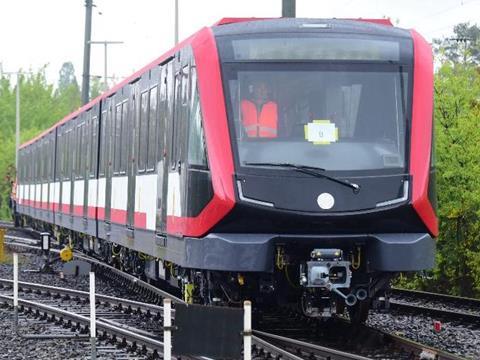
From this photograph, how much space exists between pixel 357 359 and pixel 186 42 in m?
4.03

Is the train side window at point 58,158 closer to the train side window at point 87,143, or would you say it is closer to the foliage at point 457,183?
the train side window at point 87,143

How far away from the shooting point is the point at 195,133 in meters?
12.8

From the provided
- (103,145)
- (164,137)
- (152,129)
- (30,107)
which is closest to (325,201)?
(164,137)

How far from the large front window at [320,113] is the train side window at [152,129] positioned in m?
3.04

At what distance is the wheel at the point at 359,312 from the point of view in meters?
13.6

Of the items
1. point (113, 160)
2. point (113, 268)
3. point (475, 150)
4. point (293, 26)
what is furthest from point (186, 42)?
point (475, 150)

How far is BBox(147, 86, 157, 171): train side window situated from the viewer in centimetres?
1543

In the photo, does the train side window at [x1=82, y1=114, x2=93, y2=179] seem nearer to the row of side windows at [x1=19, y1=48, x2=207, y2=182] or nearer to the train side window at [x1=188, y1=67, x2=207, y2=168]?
the row of side windows at [x1=19, y1=48, x2=207, y2=182]

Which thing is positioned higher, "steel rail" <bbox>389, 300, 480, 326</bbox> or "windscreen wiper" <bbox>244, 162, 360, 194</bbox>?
"windscreen wiper" <bbox>244, 162, 360, 194</bbox>

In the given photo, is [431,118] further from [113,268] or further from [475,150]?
[475,150]

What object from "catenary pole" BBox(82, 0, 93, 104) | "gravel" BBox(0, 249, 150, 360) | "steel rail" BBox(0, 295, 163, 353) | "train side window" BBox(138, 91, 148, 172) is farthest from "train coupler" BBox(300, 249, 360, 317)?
"catenary pole" BBox(82, 0, 93, 104)

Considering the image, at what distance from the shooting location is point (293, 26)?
12.8 m

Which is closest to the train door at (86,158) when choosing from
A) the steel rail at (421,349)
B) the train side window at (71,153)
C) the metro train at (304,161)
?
the train side window at (71,153)

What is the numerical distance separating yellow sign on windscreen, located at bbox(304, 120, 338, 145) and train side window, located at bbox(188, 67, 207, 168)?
1020 mm
